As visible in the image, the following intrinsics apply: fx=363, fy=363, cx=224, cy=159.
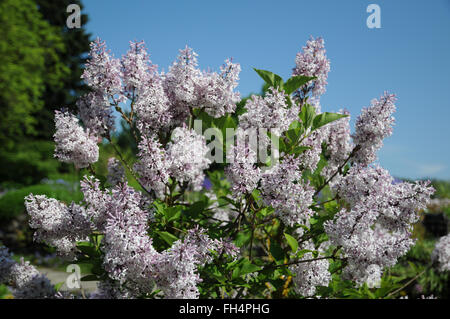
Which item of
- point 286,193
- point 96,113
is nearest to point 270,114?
point 286,193

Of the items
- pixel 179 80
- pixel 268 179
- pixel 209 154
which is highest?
pixel 179 80

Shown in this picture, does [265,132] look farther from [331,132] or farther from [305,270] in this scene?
[305,270]

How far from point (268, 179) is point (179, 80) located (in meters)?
1.01

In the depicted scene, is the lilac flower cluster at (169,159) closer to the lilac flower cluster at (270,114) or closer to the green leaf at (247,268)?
the lilac flower cluster at (270,114)

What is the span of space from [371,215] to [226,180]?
0.98m

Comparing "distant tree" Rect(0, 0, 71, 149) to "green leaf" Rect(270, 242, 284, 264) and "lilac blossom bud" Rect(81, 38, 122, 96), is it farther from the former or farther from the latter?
"green leaf" Rect(270, 242, 284, 264)

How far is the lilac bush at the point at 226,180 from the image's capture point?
2.07 metres

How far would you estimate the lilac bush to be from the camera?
6.78 ft

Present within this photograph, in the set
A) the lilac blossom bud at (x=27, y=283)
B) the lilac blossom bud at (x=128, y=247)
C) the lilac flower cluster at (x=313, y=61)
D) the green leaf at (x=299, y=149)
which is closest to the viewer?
the lilac blossom bud at (x=128, y=247)

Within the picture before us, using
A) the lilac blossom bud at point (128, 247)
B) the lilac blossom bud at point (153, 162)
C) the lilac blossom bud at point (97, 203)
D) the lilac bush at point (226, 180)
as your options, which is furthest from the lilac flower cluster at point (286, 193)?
the lilac blossom bud at point (97, 203)

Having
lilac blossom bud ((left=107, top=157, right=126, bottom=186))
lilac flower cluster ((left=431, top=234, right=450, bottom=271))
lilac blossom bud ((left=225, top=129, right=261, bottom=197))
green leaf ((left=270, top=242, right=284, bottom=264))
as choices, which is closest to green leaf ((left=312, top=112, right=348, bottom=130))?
lilac blossom bud ((left=225, top=129, right=261, bottom=197))

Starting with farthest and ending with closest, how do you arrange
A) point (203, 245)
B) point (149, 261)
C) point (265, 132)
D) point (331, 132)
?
point (331, 132) < point (265, 132) < point (203, 245) < point (149, 261)

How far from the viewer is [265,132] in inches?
89.7
